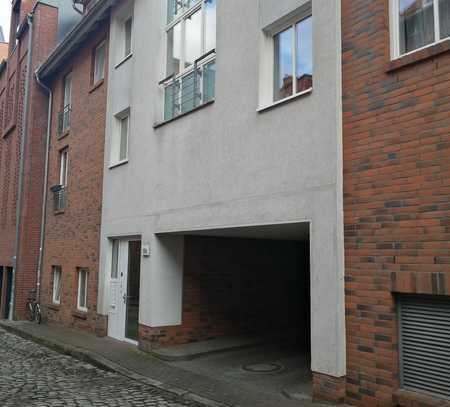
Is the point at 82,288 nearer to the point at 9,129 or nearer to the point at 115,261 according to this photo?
the point at 115,261

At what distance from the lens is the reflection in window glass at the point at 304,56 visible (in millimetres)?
6816

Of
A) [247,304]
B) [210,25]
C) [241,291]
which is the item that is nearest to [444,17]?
[210,25]

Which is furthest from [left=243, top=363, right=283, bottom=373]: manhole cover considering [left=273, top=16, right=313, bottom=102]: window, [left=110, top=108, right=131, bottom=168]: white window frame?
[left=110, top=108, right=131, bottom=168]: white window frame

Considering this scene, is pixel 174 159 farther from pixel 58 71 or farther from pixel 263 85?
pixel 58 71

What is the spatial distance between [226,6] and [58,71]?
983 centimetres

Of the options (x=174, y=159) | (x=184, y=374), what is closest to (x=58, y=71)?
(x=174, y=159)

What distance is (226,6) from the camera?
817 cm

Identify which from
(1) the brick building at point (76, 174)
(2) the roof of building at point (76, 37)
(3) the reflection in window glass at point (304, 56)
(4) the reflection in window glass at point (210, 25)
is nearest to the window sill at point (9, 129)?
(2) the roof of building at point (76, 37)

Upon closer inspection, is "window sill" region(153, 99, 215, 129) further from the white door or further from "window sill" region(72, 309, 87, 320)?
"window sill" region(72, 309, 87, 320)

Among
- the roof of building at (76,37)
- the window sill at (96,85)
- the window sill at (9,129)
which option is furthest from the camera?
the window sill at (9,129)

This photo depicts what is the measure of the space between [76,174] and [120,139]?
2.59m

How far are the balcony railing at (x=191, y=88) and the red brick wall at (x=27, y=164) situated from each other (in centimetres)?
848

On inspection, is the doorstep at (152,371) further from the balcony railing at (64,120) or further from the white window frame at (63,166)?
the balcony railing at (64,120)

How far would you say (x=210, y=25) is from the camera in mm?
8859
